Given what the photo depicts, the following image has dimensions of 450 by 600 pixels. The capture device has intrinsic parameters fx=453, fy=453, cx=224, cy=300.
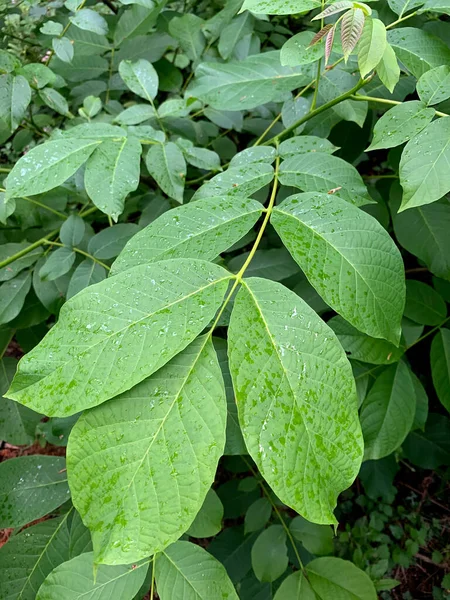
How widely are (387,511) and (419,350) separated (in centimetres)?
71

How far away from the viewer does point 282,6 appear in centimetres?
82

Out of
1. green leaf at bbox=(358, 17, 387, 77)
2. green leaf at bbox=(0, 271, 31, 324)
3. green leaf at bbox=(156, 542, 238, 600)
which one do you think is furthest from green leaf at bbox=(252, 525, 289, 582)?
green leaf at bbox=(358, 17, 387, 77)

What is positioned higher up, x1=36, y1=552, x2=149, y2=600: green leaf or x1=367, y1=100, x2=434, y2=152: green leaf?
x1=367, y1=100, x2=434, y2=152: green leaf

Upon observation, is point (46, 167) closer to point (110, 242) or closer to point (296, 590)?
point (110, 242)

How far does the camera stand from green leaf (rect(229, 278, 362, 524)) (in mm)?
542

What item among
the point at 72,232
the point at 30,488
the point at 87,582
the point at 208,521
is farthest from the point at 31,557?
the point at 72,232

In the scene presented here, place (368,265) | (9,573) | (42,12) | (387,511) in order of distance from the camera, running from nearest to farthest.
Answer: (368,265) → (9,573) → (42,12) → (387,511)

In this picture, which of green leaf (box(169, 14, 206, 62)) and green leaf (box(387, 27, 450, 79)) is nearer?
green leaf (box(387, 27, 450, 79))

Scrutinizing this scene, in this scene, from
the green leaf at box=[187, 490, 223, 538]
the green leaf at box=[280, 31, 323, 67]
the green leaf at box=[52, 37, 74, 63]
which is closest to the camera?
the green leaf at box=[280, 31, 323, 67]

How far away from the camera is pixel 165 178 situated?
1.07m

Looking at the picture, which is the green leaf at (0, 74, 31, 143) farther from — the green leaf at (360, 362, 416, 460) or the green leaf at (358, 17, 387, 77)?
the green leaf at (360, 362, 416, 460)

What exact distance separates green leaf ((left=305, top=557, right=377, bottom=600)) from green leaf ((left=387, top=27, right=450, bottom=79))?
1.09 meters

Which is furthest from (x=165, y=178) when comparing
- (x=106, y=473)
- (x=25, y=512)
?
(x=25, y=512)

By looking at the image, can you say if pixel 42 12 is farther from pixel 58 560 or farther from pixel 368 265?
pixel 58 560
